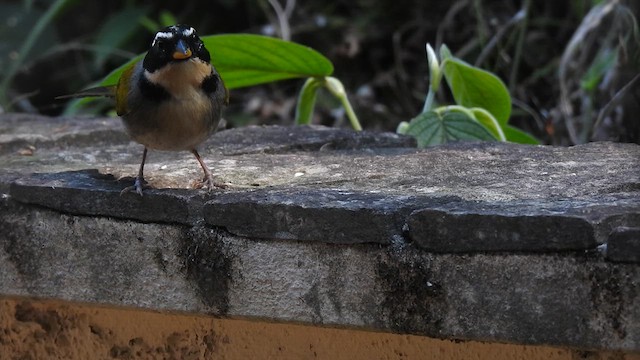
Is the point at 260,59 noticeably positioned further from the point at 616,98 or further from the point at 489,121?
the point at 616,98

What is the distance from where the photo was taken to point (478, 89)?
3504 millimetres

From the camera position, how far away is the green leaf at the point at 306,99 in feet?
11.4

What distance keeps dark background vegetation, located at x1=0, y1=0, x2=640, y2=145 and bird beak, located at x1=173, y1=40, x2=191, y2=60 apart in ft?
7.78

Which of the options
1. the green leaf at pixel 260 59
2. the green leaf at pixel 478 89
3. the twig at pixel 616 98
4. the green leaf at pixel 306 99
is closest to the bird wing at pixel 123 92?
the green leaf at pixel 260 59

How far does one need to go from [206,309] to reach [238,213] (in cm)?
19

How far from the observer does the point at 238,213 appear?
6.44 feet

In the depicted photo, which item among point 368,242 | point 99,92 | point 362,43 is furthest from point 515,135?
Result: point 362,43

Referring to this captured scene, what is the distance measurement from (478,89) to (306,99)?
54 cm

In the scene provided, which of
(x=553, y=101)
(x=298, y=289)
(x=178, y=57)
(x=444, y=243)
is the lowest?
(x=553, y=101)

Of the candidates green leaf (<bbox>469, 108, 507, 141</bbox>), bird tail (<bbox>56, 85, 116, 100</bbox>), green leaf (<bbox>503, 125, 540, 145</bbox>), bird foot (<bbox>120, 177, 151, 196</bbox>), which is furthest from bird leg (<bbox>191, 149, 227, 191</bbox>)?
green leaf (<bbox>503, 125, 540, 145</bbox>)

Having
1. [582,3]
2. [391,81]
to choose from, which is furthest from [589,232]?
[391,81]

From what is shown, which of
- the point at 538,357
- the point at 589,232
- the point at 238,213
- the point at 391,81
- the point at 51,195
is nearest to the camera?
the point at 589,232

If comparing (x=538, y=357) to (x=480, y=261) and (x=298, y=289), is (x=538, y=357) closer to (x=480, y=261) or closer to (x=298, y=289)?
(x=480, y=261)

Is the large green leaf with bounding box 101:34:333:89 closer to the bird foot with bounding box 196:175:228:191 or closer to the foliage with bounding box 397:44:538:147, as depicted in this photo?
the foliage with bounding box 397:44:538:147
